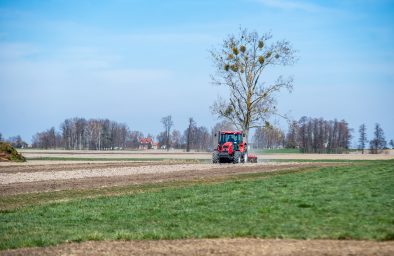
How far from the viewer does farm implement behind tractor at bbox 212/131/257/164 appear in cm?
4728

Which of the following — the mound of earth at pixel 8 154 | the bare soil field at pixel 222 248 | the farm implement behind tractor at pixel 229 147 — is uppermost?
the farm implement behind tractor at pixel 229 147

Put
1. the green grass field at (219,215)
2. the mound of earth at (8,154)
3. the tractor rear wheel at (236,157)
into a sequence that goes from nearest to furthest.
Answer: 1. the green grass field at (219,215)
2. the tractor rear wheel at (236,157)
3. the mound of earth at (8,154)

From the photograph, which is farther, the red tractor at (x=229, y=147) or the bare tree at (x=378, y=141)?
the bare tree at (x=378, y=141)

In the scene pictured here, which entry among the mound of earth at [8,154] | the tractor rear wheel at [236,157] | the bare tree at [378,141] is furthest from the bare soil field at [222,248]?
the bare tree at [378,141]

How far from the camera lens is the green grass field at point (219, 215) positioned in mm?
11953

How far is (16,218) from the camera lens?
51.6ft

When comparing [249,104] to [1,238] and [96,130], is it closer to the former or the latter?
[1,238]

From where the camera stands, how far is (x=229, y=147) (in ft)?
155

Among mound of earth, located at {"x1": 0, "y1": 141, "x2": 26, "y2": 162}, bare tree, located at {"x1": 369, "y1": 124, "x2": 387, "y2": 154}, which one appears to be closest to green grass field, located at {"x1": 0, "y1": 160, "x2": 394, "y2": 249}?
mound of earth, located at {"x1": 0, "y1": 141, "x2": 26, "y2": 162}

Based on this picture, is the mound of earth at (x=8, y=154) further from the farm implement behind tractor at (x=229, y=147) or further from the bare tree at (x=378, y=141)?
the bare tree at (x=378, y=141)

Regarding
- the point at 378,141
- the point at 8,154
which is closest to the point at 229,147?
the point at 8,154

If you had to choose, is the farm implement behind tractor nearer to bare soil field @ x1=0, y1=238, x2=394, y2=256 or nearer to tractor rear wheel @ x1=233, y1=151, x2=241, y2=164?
tractor rear wheel @ x1=233, y1=151, x2=241, y2=164

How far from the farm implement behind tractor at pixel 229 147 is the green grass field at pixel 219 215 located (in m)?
27.0

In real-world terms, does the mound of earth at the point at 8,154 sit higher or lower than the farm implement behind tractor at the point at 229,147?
lower
